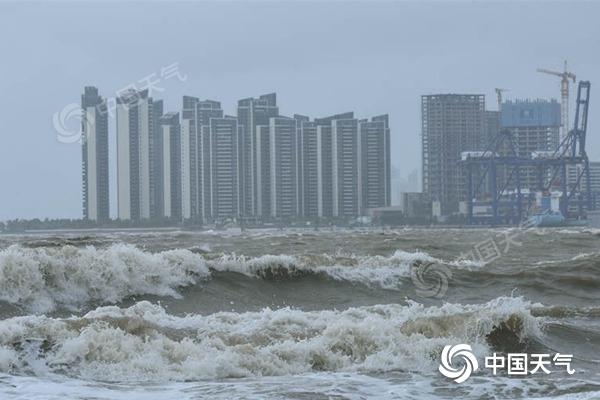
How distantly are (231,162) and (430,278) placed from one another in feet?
205

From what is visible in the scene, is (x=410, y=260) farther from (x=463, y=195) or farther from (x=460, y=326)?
(x=463, y=195)

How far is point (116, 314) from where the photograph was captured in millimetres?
9398

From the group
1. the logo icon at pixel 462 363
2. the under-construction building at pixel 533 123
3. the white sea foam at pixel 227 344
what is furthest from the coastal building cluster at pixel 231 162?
the logo icon at pixel 462 363

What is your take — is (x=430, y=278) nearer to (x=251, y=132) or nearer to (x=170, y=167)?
(x=170, y=167)

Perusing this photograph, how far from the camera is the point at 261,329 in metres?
9.26

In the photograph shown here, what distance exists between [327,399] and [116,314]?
351 cm

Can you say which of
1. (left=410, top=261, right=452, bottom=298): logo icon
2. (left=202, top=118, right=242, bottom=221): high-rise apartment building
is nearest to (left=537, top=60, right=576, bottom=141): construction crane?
(left=202, top=118, right=242, bottom=221): high-rise apartment building

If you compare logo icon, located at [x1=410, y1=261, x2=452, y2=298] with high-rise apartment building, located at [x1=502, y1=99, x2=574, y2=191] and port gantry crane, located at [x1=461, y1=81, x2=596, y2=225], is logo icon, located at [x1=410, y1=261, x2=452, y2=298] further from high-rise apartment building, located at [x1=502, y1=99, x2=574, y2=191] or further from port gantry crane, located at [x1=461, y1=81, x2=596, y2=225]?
high-rise apartment building, located at [x1=502, y1=99, x2=574, y2=191]

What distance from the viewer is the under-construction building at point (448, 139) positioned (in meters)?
88.7

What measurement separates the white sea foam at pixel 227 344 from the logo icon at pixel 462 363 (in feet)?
0.30

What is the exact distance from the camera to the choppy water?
7.15 m

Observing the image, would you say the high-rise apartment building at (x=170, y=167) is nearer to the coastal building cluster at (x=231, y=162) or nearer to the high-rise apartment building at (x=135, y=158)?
the coastal building cluster at (x=231, y=162)

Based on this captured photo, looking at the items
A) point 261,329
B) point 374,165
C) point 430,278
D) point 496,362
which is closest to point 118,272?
point 261,329

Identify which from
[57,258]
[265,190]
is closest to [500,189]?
[265,190]
